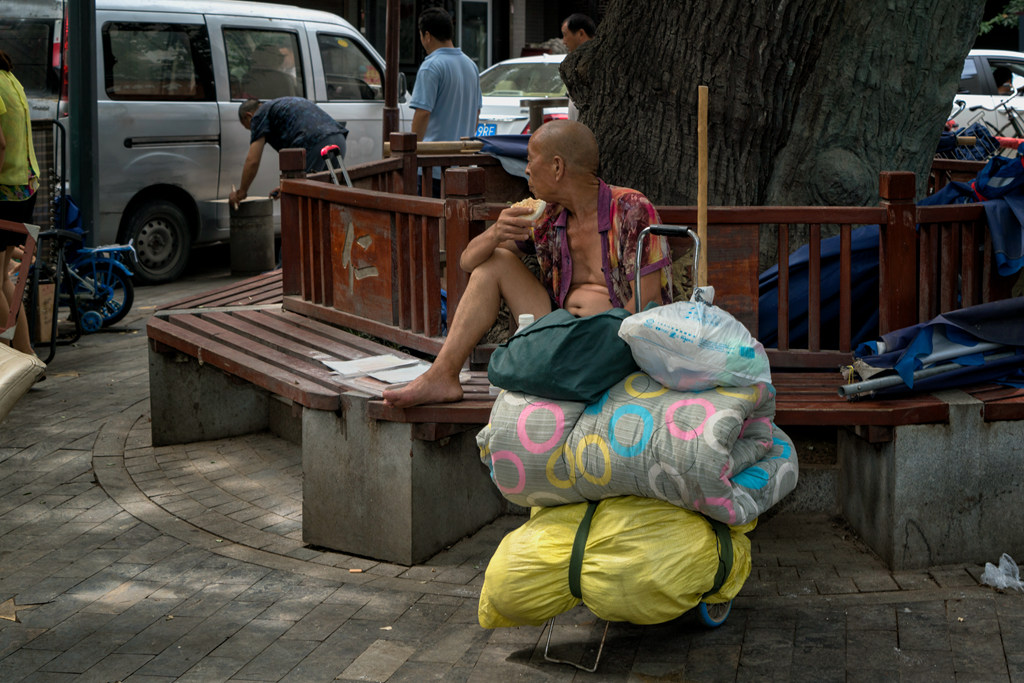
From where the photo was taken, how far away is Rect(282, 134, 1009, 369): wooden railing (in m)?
4.90

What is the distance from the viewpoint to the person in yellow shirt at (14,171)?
7.20m

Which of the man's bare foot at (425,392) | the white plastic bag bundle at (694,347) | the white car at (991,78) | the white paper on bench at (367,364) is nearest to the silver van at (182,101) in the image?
the white paper on bench at (367,364)

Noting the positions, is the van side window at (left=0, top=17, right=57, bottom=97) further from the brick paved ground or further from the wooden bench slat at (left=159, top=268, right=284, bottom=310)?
the brick paved ground

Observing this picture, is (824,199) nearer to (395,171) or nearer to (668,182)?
(668,182)

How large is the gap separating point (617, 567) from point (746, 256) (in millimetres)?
1716

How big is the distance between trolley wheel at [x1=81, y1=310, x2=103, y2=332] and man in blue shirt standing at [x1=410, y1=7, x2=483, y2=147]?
8.54 feet

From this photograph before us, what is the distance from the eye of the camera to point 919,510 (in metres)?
4.54

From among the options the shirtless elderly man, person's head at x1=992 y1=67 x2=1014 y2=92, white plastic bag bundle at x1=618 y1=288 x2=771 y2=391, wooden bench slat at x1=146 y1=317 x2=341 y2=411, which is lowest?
wooden bench slat at x1=146 y1=317 x2=341 y2=411

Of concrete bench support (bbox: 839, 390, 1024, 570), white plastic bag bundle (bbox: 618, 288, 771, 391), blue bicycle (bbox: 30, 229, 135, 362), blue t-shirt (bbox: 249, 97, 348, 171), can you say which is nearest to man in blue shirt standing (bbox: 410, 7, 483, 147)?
blue t-shirt (bbox: 249, 97, 348, 171)

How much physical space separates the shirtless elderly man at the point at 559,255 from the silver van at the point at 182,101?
629 cm

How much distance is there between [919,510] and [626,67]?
275 centimetres

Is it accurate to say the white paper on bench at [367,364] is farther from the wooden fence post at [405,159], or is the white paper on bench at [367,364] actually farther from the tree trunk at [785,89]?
the wooden fence post at [405,159]

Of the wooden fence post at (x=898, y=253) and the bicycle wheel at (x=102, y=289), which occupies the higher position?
the wooden fence post at (x=898, y=253)

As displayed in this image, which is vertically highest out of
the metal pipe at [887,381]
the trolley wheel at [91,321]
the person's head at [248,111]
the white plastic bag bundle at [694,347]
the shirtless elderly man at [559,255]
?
the person's head at [248,111]
